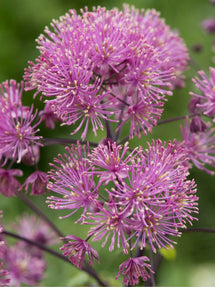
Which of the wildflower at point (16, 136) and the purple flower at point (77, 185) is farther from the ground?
the wildflower at point (16, 136)

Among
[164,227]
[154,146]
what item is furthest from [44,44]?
[164,227]

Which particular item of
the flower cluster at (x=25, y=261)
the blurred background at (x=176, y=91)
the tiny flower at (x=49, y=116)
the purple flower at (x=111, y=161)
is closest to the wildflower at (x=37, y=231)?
the flower cluster at (x=25, y=261)

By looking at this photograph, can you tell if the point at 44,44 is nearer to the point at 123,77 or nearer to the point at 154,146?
the point at 123,77

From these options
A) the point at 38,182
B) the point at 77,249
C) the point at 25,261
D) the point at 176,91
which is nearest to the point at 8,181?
the point at 38,182

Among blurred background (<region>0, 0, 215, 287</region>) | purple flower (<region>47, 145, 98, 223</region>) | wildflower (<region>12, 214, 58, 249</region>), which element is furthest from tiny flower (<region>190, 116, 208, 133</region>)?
blurred background (<region>0, 0, 215, 287</region>)

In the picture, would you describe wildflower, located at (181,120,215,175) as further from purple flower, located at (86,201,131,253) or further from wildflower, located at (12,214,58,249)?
wildflower, located at (12,214,58,249)

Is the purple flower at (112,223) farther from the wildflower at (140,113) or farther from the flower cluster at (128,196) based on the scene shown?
the wildflower at (140,113)
